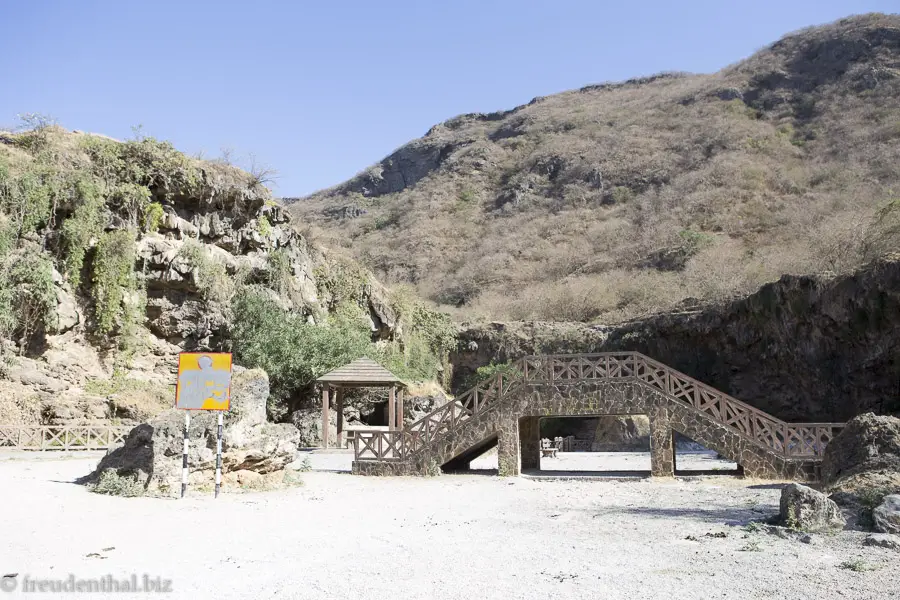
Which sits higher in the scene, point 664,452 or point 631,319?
point 631,319

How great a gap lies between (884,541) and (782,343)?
25.5 metres

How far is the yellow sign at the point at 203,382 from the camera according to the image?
40.6ft

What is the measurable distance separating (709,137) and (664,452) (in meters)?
69.6

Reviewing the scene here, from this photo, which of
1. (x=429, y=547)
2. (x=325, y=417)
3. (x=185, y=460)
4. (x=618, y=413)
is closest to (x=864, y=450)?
(x=618, y=413)

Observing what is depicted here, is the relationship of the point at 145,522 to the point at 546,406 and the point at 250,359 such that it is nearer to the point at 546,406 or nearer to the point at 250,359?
the point at 546,406

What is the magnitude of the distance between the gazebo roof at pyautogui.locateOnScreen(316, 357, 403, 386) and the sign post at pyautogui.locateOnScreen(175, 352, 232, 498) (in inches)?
490

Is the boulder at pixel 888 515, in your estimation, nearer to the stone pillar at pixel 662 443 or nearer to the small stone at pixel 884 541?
the small stone at pixel 884 541

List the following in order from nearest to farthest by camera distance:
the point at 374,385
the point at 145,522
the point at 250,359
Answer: the point at 145,522
the point at 374,385
the point at 250,359

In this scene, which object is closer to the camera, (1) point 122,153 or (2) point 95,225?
(2) point 95,225

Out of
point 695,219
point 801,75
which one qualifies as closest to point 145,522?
point 695,219

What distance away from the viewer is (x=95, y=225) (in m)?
27.2

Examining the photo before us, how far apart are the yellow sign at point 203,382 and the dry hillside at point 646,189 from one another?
29.4 metres

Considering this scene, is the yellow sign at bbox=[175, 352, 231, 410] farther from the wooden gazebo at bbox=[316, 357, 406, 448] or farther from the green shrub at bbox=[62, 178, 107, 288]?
the green shrub at bbox=[62, 178, 107, 288]

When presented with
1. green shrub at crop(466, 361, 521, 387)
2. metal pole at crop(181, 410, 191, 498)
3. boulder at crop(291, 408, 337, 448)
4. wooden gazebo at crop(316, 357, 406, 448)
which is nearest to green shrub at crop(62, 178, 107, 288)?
boulder at crop(291, 408, 337, 448)
